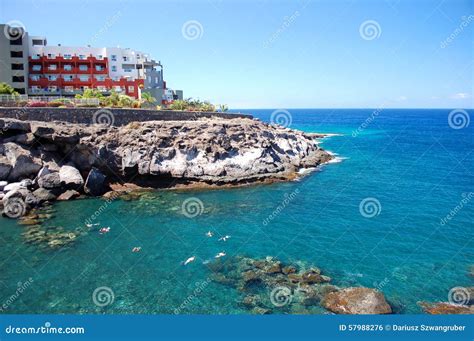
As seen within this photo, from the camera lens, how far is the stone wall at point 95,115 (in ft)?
136

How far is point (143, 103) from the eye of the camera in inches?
2207

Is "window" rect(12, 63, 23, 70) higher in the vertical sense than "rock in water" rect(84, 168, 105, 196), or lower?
higher

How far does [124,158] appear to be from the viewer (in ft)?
141

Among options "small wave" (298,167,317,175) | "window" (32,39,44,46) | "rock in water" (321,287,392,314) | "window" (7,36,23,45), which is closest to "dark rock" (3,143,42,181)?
"window" (7,36,23,45)

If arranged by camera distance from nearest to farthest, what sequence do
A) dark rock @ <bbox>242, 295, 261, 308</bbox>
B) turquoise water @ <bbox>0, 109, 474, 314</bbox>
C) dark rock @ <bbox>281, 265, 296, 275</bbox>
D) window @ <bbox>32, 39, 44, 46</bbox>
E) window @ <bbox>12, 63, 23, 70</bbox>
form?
dark rock @ <bbox>242, 295, 261, 308</bbox> → turquoise water @ <bbox>0, 109, 474, 314</bbox> → dark rock @ <bbox>281, 265, 296, 275</bbox> → window @ <bbox>12, 63, 23, 70</bbox> → window @ <bbox>32, 39, 44, 46</bbox>

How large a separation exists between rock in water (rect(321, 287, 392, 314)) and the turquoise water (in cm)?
111

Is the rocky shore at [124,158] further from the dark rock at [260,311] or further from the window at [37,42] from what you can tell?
the window at [37,42]

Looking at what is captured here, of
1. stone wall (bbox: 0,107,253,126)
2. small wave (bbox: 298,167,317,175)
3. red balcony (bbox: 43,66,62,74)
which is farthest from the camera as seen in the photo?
red balcony (bbox: 43,66,62,74)

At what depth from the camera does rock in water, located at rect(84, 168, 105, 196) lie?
129 ft

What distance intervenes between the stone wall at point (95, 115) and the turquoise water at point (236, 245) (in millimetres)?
12402

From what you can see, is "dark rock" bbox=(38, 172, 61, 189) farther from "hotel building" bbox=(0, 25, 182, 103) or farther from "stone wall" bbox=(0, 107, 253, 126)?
"hotel building" bbox=(0, 25, 182, 103)

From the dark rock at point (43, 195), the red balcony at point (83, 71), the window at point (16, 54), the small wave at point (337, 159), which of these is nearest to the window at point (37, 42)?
the window at point (16, 54)

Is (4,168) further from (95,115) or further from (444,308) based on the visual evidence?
(444,308)

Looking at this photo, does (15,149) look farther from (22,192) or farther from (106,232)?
(106,232)
